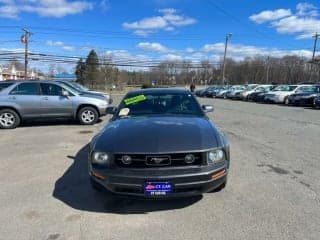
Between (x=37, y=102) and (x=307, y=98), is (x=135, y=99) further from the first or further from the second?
(x=307, y=98)

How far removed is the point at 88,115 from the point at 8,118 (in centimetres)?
274

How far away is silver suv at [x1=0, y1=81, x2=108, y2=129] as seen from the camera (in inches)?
419

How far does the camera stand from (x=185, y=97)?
5.68 m

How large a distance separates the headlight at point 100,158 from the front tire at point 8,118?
812 centimetres

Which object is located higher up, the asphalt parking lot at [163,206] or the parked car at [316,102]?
the parked car at [316,102]

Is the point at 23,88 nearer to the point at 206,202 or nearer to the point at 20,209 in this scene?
the point at 20,209

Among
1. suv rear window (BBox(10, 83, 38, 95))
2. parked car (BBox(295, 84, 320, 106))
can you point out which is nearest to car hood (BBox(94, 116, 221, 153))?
suv rear window (BBox(10, 83, 38, 95))

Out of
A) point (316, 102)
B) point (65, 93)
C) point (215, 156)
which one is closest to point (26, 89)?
point (65, 93)

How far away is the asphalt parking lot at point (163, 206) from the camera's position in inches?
131

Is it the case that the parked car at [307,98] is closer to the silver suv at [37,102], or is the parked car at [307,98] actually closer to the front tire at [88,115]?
the front tire at [88,115]

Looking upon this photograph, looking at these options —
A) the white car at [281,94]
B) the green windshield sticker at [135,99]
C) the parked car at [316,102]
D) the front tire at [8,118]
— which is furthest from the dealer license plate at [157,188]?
the white car at [281,94]

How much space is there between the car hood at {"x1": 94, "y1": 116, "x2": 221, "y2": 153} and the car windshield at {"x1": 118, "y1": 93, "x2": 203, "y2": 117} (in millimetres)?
661

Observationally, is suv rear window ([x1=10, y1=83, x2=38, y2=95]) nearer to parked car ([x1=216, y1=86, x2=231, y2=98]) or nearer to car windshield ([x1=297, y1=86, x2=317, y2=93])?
car windshield ([x1=297, y1=86, x2=317, y2=93])

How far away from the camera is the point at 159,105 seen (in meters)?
5.43
